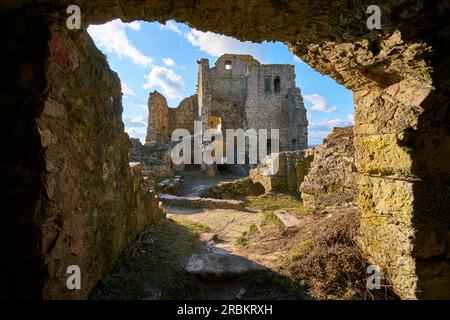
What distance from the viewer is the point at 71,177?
1.98m

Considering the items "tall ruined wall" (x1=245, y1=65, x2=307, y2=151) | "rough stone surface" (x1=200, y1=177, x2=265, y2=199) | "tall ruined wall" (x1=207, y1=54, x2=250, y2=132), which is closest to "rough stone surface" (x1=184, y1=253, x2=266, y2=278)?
"rough stone surface" (x1=200, y1=177, x2=265, y2=199)

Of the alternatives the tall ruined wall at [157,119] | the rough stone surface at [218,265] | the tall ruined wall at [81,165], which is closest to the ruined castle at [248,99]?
the tall ruined wall at [157,119]

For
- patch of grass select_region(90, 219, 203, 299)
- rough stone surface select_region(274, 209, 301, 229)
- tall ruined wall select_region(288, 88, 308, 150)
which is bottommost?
patch of grass select_region(90, 219, 203, 299)

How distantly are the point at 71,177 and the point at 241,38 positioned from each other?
1771mm

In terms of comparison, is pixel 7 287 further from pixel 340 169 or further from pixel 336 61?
pixel 340 169

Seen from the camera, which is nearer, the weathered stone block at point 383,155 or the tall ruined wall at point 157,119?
the weathered stone block at point 383,155

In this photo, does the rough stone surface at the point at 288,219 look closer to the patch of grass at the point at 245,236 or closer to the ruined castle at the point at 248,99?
the patch of grass at the point at 245,236

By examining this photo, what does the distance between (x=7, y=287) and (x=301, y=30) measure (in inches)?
110

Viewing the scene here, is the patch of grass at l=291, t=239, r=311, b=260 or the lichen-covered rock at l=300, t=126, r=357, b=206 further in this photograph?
the lichen-covered rock at l=300, t=126, r=357, b=206

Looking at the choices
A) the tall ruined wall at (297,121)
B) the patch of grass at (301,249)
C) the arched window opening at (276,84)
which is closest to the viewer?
the patch of grass at (301,249)

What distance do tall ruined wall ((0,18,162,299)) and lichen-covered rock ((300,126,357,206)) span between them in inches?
159

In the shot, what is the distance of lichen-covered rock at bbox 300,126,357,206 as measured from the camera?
207 inches

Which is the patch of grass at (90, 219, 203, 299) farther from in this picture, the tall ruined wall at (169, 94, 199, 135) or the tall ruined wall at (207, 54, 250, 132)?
the tall ruined wall at (169, 94, 199, 135)

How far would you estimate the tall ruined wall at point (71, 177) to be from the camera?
5.40 ft
